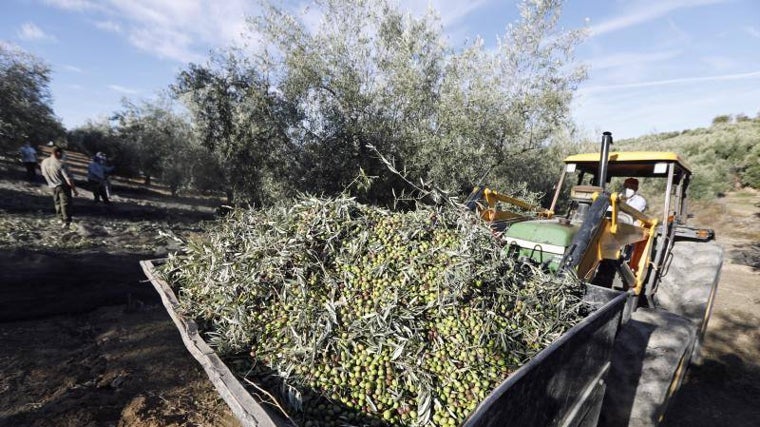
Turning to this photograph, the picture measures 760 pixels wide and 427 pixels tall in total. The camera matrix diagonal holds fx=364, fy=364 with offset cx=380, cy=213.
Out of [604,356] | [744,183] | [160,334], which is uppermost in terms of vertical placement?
[744,183]

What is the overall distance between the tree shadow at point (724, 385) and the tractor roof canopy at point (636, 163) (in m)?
2.45

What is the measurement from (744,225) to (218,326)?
1691cm

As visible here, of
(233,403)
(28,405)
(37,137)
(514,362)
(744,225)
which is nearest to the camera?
(233,403)

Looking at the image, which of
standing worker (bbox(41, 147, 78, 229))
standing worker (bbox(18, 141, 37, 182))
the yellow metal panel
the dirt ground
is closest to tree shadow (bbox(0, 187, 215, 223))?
standing worker (bbox(41, 147, 78, 229))

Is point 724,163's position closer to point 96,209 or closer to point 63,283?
point 63,283

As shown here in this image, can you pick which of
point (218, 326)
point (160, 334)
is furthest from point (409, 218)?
point (160, 334)

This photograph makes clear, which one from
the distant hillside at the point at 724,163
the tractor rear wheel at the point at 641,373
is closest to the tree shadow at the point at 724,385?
Answer: the tractor rear wheel at the point at 641,373

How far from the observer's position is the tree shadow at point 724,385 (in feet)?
11.9

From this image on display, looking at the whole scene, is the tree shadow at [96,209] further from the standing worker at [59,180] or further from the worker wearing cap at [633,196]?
the worker wearing cap at [633,196]

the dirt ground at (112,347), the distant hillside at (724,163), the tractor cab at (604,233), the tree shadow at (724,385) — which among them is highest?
the distant hillside at (724,163)

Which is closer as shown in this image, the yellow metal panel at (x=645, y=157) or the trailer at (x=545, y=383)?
the trailer at (x=545, y=383)

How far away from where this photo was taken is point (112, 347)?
4043 millimetres

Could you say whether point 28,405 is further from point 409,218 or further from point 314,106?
point 314,106

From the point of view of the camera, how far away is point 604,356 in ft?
8.18
